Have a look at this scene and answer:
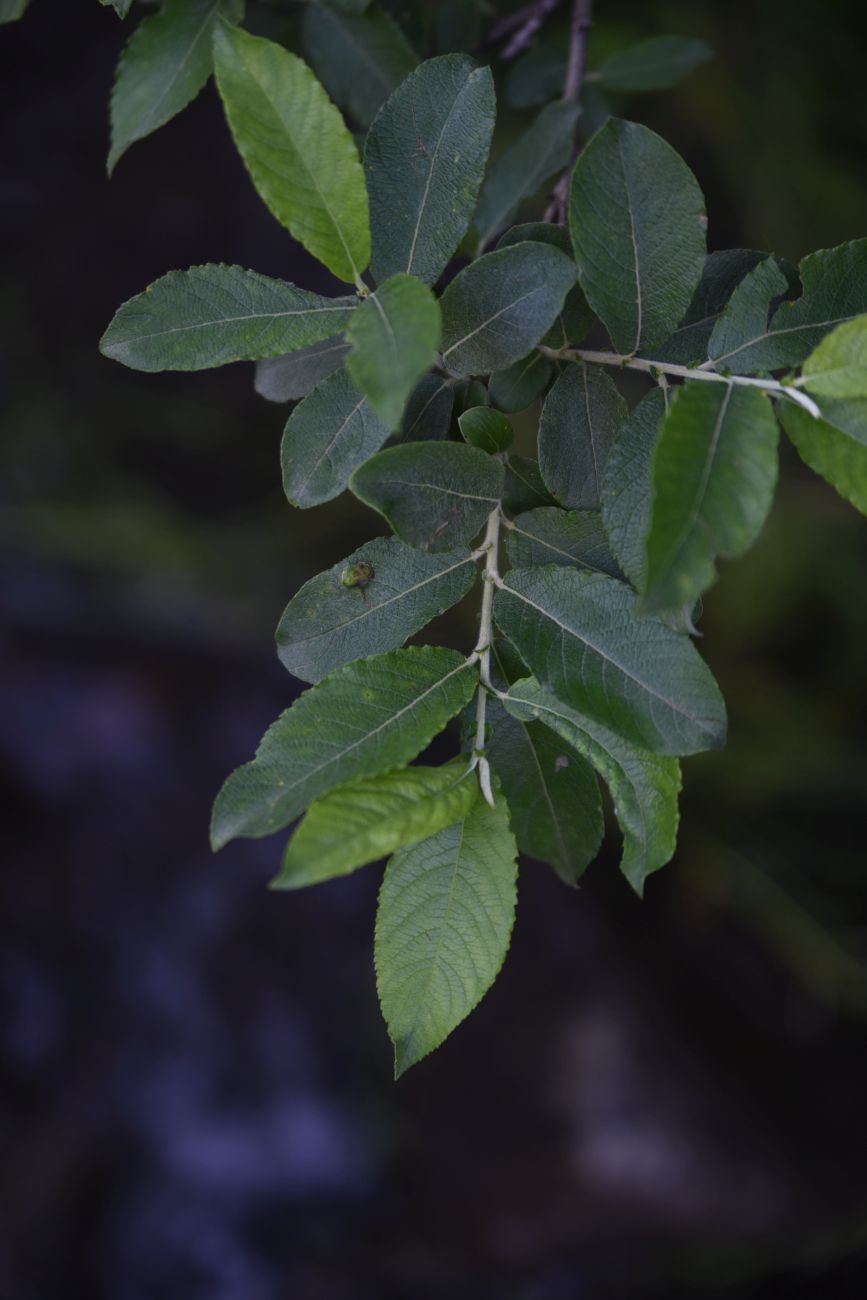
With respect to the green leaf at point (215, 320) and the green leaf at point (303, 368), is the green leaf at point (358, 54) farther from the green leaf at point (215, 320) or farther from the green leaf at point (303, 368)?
the green leaf at point (215, 320)

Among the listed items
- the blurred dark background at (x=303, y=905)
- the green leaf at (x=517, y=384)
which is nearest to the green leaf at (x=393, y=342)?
the green leaf at (x=517, y=384)

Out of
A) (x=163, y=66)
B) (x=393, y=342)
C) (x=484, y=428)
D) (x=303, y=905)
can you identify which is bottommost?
(x=303, y=905)

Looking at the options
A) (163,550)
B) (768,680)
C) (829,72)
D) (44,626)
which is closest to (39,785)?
(44,626)

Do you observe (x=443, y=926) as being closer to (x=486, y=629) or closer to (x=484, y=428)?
(x=486, y=629)

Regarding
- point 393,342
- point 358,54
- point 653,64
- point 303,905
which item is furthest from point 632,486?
point 303,905

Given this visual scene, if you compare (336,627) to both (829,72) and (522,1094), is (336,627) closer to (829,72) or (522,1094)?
(522,1094)

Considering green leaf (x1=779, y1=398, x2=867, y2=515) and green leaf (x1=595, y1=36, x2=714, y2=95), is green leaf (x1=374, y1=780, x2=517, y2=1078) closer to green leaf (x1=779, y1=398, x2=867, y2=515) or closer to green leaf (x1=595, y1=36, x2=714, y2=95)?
green leaf (x1=779, y1=398, x2=867, y2=515)
